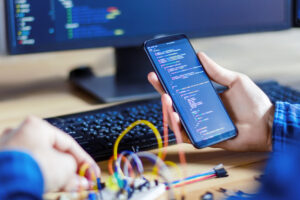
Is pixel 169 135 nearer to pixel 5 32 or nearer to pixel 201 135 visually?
pixel 201 135

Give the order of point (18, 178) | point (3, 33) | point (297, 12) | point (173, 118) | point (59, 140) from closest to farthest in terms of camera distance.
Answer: point (18, 178)
point (59, 140)
point (173, 118)
point (3, 33)
point (297, 12)

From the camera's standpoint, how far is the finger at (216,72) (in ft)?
2.68

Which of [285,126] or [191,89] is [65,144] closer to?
[191,89]

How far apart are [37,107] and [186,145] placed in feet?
1.17

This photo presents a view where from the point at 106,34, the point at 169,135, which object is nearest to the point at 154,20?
the point at 106,34

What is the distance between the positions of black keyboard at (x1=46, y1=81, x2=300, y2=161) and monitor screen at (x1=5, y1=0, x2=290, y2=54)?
190mm

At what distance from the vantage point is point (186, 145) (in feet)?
2.67

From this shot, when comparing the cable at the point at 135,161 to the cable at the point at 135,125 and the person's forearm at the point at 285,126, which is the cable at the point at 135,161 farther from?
the person's forearm at the point at 285,126

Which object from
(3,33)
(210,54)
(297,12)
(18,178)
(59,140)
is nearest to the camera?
(18,178)

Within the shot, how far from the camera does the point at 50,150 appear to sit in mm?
624

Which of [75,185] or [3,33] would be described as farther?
[3,33]

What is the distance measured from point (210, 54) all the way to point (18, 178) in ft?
3.01

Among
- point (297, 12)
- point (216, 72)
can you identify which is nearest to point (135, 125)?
point (216, 72)

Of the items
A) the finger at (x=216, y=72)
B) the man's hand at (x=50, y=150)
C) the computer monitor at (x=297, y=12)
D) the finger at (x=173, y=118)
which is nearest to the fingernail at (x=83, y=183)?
the man's hand at (x=50, y=150)
